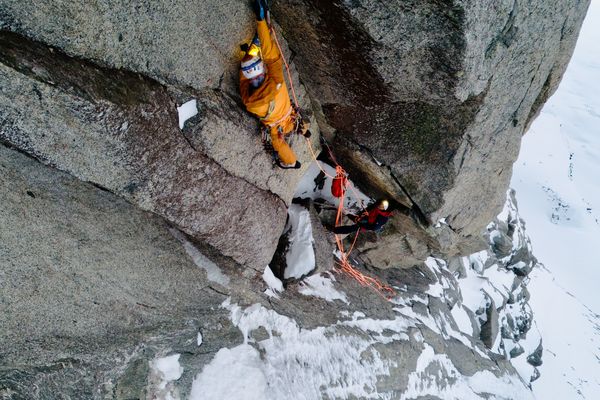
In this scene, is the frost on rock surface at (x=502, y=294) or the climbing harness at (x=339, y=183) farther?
the frost on rock surface at (x=502, y=294)

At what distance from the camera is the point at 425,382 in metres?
8.84

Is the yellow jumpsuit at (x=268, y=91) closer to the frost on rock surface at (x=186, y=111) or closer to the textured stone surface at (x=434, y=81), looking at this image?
the textured stone surface at (x=434, y=81)

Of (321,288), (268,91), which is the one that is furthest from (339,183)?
(268,91)

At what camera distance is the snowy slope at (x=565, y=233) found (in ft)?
57.7

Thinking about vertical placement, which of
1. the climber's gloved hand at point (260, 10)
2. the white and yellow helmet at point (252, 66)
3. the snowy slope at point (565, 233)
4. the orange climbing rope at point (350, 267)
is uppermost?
the climber's gloved hand at point (260, 10)

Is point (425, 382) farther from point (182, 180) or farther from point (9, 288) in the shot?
point (9, 288)

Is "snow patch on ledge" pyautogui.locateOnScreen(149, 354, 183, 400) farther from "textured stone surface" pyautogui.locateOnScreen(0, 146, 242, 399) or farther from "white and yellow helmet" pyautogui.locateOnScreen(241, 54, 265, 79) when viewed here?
"white and yellow helmet" pyautogui.locateOnScreen(241, 54, 265, 79)

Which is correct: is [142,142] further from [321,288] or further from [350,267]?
[350,267]

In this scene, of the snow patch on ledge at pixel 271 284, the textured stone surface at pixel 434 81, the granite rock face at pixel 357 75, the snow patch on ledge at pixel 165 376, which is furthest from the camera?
the snow patch on ledge at pixel 271 284

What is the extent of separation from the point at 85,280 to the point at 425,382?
7859 millimetres

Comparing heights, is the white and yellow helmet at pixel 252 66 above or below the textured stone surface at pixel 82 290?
above

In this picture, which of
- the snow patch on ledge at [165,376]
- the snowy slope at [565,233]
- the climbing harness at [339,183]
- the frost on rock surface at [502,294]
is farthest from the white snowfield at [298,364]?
the snowy slope at [565,233]

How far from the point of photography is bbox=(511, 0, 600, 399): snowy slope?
17.6 m

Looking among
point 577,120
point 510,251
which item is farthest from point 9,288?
point 577,120
